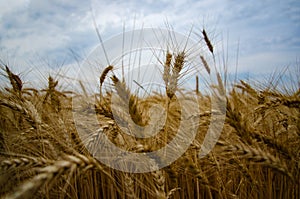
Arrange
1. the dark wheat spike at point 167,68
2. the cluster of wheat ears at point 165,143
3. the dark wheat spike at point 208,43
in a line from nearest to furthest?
1. the cluster of wheat ears at point 165,143
2. the dark wheat spike at point 167,68
3. the dark wheat spike at point 208,43

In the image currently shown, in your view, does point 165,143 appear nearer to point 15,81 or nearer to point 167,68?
point 167,68

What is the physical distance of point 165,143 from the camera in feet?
5.15

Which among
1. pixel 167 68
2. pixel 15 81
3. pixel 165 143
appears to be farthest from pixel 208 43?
pixel 15 81

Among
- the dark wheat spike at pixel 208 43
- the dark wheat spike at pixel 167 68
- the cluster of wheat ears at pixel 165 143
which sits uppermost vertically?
the dark wheat spike at pixel 208 43

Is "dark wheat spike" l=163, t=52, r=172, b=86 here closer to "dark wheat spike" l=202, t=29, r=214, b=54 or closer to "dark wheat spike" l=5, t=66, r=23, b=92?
"dark wheat spike" l=202, t=29, r=214, b=54

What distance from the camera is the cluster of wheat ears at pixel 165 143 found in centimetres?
145

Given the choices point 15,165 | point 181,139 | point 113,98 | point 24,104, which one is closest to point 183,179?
point 181,139

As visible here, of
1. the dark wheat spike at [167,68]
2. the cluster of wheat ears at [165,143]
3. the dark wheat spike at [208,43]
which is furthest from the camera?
the dark wheat spike at [208,43]

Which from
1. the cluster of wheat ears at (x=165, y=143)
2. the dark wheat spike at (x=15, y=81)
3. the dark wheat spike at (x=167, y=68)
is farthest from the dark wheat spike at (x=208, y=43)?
the dark wheat spike at (x=15, y=81)

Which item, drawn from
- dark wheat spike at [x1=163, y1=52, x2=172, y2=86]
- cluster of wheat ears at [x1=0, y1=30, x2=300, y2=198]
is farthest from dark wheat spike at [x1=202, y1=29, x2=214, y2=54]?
dark wheat spike at [x1=163, y1=52, x2=172, y2=86]

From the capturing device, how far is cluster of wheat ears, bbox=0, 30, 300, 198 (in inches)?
56.9

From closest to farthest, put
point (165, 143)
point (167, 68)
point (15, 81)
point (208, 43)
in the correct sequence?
point (165, 143), point (167, 68), point (208, 43), point (15, 81)

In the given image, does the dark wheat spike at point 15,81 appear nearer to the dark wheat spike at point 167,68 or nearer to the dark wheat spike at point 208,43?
the dark wheat spike at point 167,68

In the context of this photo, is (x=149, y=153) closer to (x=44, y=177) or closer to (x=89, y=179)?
(x=44, y=177)
